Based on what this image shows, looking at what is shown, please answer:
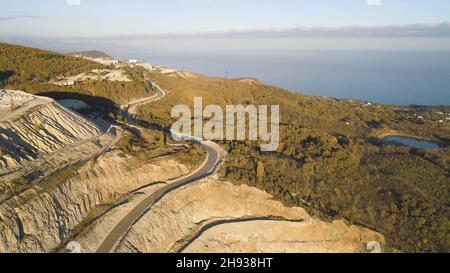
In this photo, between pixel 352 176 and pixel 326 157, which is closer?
pixel 352 176

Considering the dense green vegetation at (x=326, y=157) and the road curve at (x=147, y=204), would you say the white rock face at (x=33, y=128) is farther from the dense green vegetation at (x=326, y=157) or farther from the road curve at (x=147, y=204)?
the road curve at (x=147, y=204)

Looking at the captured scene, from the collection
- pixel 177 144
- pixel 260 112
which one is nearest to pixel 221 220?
pixel 177 144

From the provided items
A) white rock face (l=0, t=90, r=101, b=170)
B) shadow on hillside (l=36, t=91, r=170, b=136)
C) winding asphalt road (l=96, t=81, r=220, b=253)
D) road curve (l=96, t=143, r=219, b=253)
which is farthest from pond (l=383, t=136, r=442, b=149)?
white rock face (l=0, t=90, r=101, b=170)

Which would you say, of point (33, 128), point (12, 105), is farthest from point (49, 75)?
point (33, 128)

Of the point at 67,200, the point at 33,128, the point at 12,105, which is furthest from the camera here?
the point at 12,105

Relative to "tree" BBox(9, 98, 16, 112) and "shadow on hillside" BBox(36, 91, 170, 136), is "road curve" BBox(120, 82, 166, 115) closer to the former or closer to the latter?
"shadow on hillside" BBox(36, 91, 170, 136)

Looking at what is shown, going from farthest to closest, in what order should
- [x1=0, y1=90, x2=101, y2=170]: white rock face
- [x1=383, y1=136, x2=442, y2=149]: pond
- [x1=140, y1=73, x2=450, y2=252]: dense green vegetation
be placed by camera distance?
[x1=383, y1=136, x2=442, y2=149]: pond → [x1=140, y1=73, x2=450, y2=252]: dense green vegetation → [x1=0, y1=90, x2=101, y2=170]: white rock face

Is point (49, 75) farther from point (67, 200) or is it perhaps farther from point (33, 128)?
point (67, 200)

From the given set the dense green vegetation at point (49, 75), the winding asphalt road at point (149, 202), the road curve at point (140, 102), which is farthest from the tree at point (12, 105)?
the road curve at point (140, 102)
